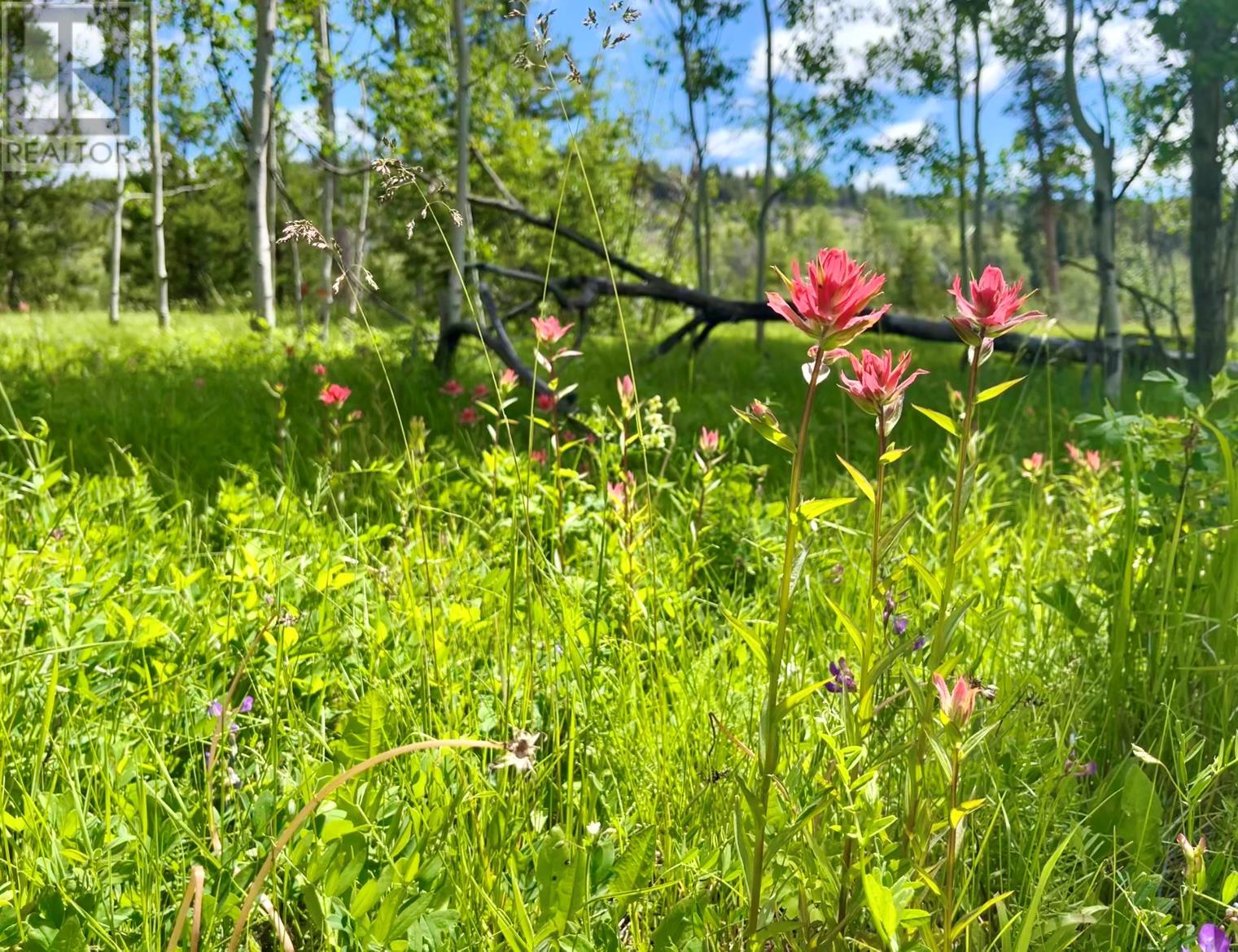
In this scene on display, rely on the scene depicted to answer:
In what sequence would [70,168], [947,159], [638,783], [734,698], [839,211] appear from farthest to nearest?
[839,211] < [70,168] < [947,159] < [734,698] < [638,783]

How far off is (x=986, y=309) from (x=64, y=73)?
2878 cm

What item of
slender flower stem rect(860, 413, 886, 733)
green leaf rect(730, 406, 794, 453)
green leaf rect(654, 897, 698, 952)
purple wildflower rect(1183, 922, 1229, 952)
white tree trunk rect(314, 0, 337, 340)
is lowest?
green leaf rect(654, 897, 698, 952)

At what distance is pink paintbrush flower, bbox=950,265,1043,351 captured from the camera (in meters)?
0.77

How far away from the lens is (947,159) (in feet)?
43.2

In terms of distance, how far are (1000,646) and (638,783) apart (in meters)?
0.97

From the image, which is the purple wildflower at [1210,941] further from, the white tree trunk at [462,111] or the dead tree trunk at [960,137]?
the dead tree trunk at [960,137]

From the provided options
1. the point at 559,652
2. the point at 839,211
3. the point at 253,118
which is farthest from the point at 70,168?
the point at 839,211

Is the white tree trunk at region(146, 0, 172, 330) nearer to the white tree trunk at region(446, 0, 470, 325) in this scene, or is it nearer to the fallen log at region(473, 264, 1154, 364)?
the white tree trunk at region(446, 0, 470, 325)

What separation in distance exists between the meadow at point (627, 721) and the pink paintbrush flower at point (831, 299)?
11cm

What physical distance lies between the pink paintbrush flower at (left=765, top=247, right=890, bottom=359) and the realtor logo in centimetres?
2037

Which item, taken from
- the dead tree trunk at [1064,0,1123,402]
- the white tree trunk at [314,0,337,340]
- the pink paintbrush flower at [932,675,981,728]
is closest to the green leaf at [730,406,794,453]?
the pink paintbrush flower at [932,675,981,728]

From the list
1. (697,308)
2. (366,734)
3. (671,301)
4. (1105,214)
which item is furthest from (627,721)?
(1105,214)

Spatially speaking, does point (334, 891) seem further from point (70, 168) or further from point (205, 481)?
point (70, 168)

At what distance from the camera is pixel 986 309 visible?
30.6 inches
